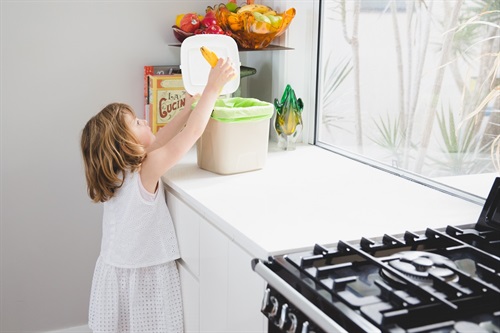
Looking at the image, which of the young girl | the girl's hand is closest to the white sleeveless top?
the young girl

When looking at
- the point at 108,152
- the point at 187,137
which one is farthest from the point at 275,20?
the point at 108,152

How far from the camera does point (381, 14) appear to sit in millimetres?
2168

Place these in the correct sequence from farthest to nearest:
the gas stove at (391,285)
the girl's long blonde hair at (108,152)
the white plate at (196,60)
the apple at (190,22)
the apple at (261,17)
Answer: the apple at (190,22) → the apple at (261,17) → the white plate at (196,60) → the girl's long blonde hair at (108,152) → the gas stove at (391,285)

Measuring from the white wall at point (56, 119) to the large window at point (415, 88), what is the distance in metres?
0.59

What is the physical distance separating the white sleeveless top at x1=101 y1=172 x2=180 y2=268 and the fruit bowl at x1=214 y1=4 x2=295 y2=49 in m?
0.66

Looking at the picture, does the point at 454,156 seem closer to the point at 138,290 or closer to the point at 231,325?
the point at 231,325

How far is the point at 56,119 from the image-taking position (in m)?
2.38

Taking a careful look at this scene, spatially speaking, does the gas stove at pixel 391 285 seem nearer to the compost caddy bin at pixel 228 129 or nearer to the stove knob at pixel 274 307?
the stove knob at pixel 274 307

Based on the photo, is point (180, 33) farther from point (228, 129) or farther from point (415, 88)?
point (415, 88)

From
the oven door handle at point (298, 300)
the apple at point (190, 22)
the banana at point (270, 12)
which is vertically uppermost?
the banana at point (270, 12)

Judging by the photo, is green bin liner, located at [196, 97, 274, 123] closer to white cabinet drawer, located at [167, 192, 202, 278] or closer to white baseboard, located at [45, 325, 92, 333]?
white cabinet drawer, located at [167, 192, 202, 278]

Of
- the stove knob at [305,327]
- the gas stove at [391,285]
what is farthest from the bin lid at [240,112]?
the stove knob at [305,327]

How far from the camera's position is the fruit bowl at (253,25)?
7.32 ft

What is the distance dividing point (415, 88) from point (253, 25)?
22.2 inches
